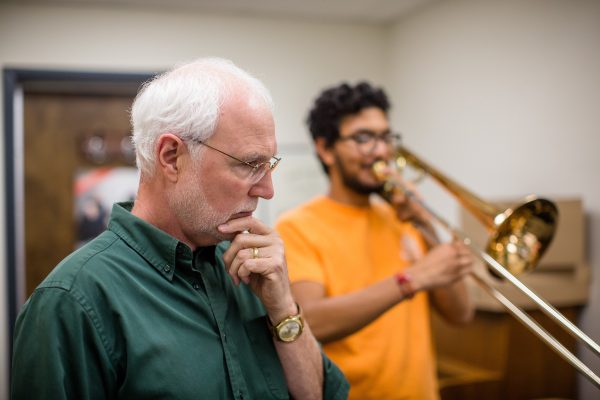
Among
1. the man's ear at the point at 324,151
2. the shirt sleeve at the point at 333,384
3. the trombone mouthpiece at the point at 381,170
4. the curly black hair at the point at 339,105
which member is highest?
the curly black hair at the point at 339,105

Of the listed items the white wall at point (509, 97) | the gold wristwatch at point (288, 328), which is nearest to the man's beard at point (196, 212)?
the gold wristwatch at point (288, 328)

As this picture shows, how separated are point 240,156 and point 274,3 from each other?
258 cm

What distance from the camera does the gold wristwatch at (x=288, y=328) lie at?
3.74 ft

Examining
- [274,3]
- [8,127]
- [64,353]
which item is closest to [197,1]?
[274,3]

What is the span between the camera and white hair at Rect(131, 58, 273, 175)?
103cm

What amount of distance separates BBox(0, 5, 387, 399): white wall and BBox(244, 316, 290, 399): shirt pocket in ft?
8.25

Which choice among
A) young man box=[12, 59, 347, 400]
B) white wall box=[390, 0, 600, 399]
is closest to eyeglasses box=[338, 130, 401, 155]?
young man box=[12, 59, 347, 400]

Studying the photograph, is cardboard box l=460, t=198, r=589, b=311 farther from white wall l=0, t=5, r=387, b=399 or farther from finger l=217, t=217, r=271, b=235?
white wall l=0, t=5, r=387, b=399

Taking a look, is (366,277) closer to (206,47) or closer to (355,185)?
(355,185)

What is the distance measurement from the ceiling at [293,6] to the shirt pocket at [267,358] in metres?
2.59

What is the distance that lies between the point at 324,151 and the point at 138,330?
44.0 inches

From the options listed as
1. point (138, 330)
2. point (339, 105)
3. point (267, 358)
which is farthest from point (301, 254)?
point (138, 330)

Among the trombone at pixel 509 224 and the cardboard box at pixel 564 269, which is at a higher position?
the trombone at pixel 509 224

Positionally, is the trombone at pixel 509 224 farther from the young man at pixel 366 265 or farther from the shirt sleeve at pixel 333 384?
the shirt sleeve at pixel 333 384
